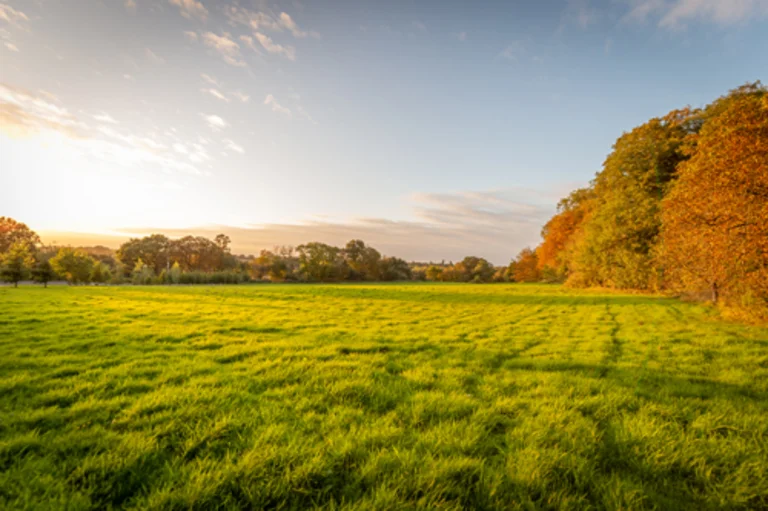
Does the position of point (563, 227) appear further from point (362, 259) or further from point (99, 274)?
point (99, 274)

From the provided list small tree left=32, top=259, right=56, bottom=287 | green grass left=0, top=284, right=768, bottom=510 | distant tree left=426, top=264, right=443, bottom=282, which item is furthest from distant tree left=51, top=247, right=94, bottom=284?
distant tree left=426, top=264, right=443, bottom=282

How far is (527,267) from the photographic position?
6675cm

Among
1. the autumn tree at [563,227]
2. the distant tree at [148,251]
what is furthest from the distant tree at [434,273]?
the distant tree at [148,251]

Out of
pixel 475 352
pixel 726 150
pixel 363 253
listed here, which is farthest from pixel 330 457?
pixel 363 253

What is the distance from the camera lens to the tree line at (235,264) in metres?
57.0

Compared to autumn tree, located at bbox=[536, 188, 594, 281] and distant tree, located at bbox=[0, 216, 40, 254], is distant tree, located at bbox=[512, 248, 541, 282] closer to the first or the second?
autumn tree, located at bbox=[536, 188, 594, 281]

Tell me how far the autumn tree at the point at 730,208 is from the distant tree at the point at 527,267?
56204 millimetres

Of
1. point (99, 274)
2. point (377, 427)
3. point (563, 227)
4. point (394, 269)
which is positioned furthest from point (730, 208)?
point (394, 269)

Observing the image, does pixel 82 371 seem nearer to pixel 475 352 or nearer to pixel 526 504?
pixel 526 504

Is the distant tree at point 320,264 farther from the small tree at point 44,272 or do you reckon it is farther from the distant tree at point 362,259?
the small tree at point 44,272

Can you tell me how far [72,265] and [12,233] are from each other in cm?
5424

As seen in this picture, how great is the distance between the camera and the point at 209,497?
2.41 metres

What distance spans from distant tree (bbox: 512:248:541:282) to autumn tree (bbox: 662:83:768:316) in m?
56.2

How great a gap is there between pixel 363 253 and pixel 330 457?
286 feet
